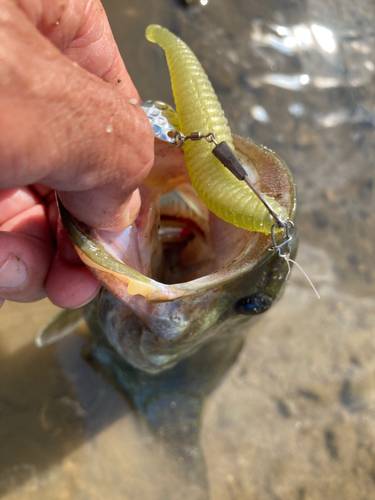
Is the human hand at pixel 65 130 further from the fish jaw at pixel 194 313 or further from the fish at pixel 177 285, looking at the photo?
the fish jaw at pixel 194 313

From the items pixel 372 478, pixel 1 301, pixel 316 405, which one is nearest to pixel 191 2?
pixel 1 301

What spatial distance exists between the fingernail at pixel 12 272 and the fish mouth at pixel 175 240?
1.48 ft

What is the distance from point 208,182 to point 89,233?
46 centimetres

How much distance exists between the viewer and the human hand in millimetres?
865

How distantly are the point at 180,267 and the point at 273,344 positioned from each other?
1203mm

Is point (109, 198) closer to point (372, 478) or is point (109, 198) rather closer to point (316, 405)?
point (316, 405)

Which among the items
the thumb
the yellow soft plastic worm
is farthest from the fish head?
the thumb

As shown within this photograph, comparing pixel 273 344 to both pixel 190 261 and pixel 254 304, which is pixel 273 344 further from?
pixel 254 304

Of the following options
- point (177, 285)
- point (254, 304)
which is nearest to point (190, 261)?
point (254, 304)

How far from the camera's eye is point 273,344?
9.70ft

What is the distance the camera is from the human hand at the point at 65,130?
865 millimetres

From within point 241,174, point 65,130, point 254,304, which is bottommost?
point 254,304

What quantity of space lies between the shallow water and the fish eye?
126 cm

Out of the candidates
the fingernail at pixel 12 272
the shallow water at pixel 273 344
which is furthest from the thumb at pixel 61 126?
the shallow water at pixel 273 344
